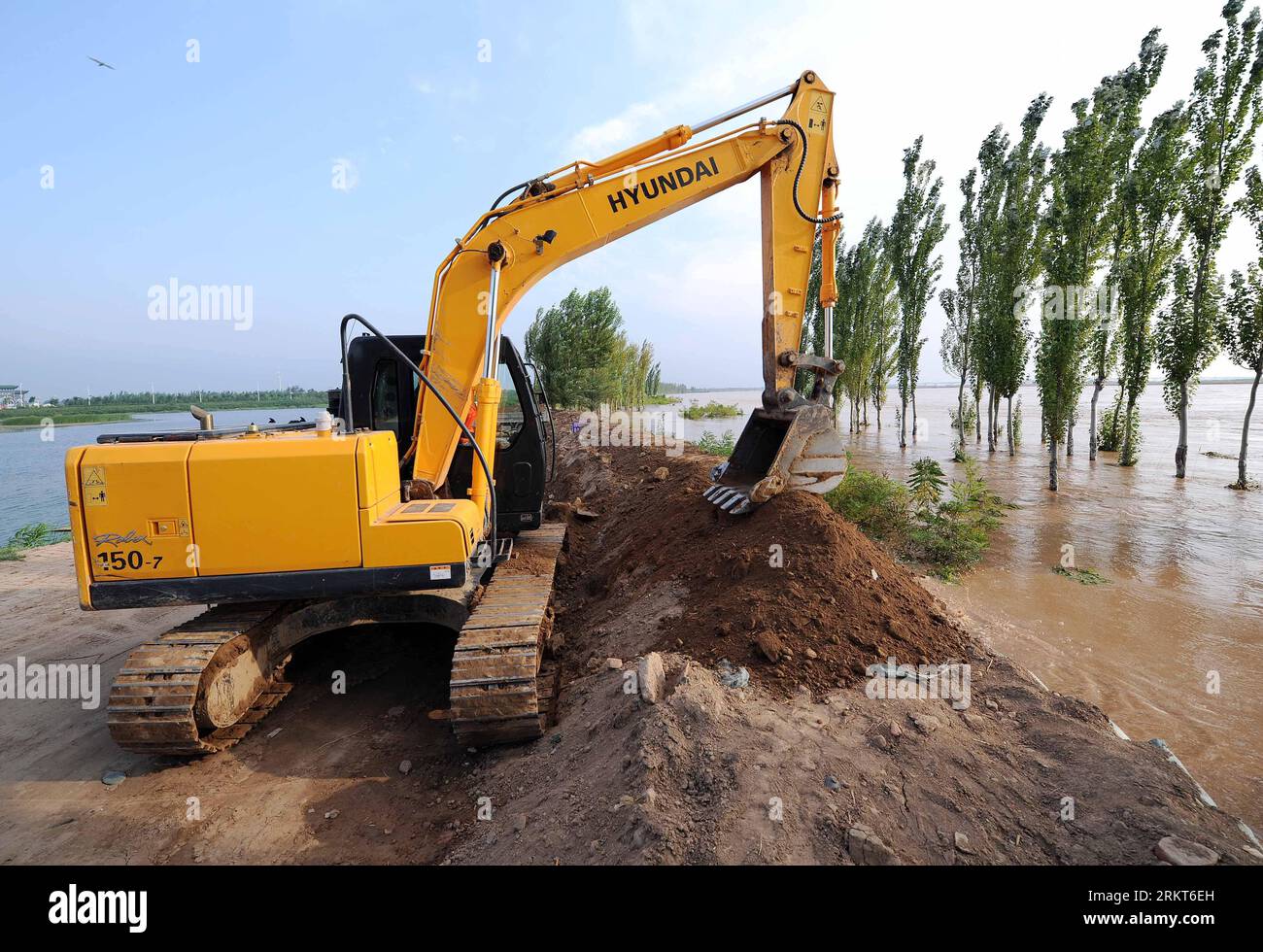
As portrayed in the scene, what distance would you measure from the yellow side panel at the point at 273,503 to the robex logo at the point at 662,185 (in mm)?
3118

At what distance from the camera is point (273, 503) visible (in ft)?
12.1

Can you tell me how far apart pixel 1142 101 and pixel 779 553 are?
1738 centimetres

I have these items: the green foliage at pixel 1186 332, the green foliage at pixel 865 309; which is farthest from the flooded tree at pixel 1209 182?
the green foliage at pixel 865 309

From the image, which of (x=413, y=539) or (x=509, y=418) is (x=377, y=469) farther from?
(x=509, y=418)

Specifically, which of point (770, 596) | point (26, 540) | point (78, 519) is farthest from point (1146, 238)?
point (26, 540)

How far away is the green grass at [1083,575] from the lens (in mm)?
7152

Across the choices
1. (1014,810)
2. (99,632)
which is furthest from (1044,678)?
(99,632)

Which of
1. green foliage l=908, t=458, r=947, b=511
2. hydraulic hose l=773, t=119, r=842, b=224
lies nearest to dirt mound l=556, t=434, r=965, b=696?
hydraulic hose l=773, t=119, r=842, b=224

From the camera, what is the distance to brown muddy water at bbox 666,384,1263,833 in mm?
4117

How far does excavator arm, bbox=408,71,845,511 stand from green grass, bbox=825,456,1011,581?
7.20 feet

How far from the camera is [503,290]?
16.5 feet

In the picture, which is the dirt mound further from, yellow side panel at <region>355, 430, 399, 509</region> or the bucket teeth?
yellow side panel at <region>355, 430, 399, 509</region>

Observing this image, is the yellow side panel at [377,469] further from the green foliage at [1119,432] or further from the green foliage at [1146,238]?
the green foliage at [1119,432]
